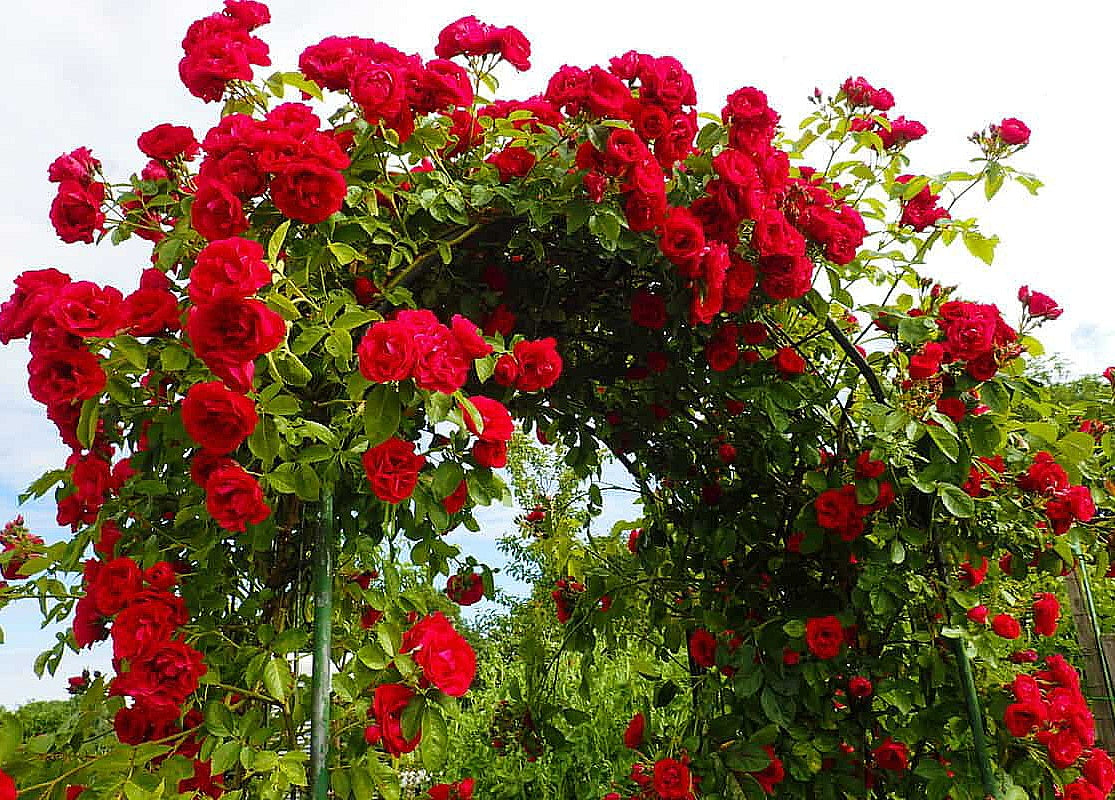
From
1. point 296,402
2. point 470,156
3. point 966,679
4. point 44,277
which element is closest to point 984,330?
point 966,679

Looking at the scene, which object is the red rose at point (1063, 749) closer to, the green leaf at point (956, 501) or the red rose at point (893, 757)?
the red rose at point (893, 757)

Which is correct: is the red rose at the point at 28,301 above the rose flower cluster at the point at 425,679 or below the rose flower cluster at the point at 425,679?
above

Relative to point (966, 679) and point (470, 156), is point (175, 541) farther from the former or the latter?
point (966, 679)

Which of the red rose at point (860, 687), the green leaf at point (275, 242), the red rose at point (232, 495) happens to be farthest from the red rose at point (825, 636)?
the green leaf at point (275, 242)

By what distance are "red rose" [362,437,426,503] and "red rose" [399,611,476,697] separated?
20cm

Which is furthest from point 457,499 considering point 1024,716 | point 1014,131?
point 1014,131

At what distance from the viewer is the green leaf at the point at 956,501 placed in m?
1.78

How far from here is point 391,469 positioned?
1.39 meters

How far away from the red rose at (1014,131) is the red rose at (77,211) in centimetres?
183

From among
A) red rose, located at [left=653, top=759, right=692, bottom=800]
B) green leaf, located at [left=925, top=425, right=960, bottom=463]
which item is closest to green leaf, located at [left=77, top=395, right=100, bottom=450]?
red rose, located at [left=653, top=759, right=692, bottom=800]

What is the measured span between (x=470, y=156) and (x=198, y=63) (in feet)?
1.65

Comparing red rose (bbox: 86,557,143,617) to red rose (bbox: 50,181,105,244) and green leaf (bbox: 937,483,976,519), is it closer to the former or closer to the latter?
red rose (bbox: 50,181,105,244)

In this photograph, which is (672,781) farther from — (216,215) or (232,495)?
(216,215)

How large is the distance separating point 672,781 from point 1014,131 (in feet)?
5.09
